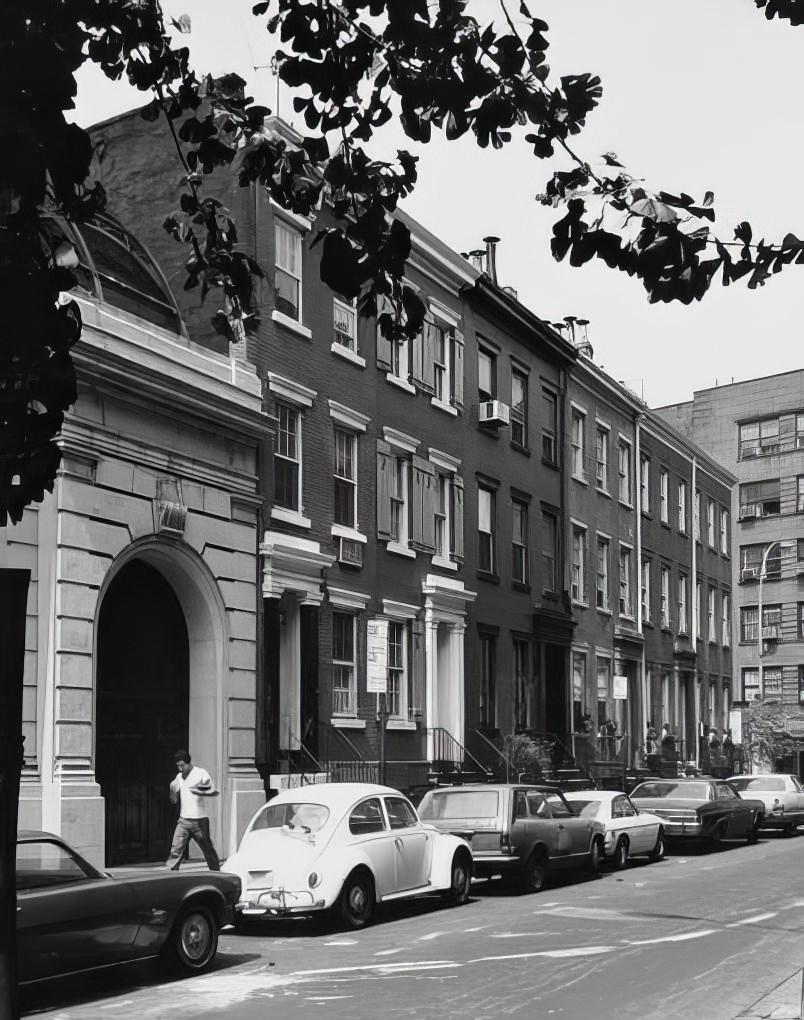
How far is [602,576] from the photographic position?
138 ft

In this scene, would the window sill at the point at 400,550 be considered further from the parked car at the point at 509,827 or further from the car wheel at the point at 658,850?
the parked car at the point at 509,827

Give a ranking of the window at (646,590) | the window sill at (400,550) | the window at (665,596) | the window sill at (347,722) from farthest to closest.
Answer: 1. the window at (665,596)
2. the window at (646,590)
3. the window sill at (400,550)
4. the window sill at (347,722)

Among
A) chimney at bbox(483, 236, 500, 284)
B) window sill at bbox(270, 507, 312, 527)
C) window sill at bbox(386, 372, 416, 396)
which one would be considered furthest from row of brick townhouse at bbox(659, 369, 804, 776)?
window sill at bbox(270, 507, 312, 527)

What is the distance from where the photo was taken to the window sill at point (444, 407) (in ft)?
103

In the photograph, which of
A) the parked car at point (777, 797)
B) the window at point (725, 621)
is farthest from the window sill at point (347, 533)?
the window at point (725, 621)

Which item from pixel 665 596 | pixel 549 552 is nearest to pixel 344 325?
pixel 549 552

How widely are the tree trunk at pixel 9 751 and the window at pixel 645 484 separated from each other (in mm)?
42424

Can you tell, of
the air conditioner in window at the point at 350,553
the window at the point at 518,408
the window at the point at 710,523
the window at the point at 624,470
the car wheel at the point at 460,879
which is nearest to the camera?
the car wheel at the point at 460,879

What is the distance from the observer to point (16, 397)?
512cm

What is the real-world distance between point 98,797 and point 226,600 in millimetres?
4418

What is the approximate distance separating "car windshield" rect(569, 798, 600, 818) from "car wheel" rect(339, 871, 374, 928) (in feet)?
27.7

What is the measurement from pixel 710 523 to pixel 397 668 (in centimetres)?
2678

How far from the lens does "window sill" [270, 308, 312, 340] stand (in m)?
25.3

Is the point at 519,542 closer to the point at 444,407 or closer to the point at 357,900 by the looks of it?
the point at 444,407
